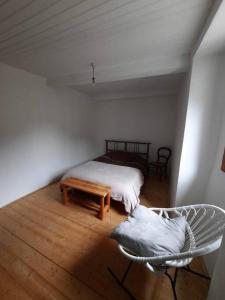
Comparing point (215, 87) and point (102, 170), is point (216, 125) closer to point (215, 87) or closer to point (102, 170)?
point (215, 87)

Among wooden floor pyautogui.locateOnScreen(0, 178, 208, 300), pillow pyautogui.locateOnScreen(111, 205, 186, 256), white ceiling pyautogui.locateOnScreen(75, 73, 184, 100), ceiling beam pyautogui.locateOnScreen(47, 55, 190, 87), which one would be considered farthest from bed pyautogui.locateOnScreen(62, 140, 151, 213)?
ceiling beam pyautogui.locateOnScreen(47, 55, 190, 87)

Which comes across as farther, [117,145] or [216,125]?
[117,145]

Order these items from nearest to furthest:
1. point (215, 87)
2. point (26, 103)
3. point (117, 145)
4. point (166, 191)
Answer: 1. point (215, 87)
2. point (26, 103)
3. point (166, 191)
4. point (117, 145)

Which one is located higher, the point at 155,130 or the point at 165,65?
the point at 165,65

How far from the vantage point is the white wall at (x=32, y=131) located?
237cm

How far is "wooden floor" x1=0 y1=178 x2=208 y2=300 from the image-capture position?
4.17ft

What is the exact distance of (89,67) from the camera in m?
2.29

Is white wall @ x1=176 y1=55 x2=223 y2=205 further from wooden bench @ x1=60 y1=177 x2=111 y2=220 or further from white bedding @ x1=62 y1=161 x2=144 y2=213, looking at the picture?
wooden bench @ x1=60 y1=177 x2=111 y2=220

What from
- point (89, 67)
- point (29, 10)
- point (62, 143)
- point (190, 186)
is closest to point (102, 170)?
point (62, 143)

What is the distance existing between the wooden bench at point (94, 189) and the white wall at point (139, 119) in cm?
227

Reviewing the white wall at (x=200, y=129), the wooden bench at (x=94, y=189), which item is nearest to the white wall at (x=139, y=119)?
the white wall at (x=200, y=129)

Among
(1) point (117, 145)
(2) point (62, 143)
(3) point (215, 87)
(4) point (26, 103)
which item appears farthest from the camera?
(1) point (117, 145)

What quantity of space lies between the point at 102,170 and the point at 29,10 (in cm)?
239

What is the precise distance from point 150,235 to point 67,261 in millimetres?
1032
